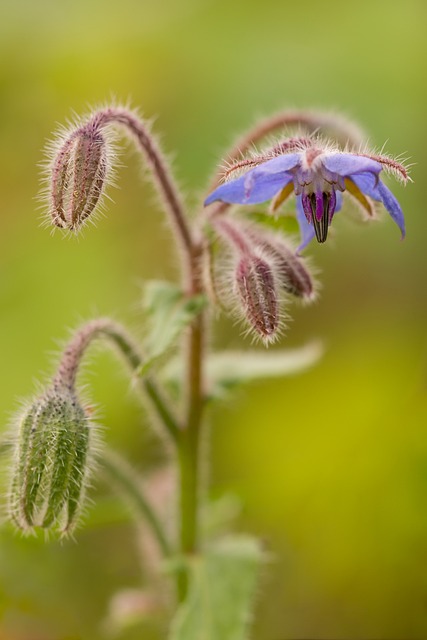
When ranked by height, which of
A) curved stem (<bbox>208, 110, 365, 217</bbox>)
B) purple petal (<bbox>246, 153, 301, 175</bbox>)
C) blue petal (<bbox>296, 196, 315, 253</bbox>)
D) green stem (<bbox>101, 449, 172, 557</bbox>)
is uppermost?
curved stem (<bbox>208, 110, 365, 217</bbox>)

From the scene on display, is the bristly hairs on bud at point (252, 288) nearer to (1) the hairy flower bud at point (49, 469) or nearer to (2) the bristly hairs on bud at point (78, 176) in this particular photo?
(2) the bristly hairs on bud at point (78, 176)

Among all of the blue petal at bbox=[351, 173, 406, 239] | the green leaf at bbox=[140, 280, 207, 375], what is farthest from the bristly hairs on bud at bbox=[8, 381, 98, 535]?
the blue petal at bbox=[351, 173, 406, 239]

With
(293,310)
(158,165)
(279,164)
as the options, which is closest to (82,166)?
(158,165)

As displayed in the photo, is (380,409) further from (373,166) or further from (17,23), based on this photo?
(17,23)

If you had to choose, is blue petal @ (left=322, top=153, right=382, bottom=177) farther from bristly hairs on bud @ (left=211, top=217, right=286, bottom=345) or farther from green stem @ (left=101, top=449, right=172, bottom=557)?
green stem @ (left=101, top=449, right=172, bottom=557)

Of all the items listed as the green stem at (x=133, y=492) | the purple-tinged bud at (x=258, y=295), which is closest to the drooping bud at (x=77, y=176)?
the purple-tinged bud at (x=258, y=295)

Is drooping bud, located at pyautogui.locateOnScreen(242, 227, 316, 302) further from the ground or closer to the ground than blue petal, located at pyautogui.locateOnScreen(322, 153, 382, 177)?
further from the ground

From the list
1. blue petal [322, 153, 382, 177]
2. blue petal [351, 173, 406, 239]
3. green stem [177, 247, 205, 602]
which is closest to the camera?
blue petal [322, 153, 382, 177]
